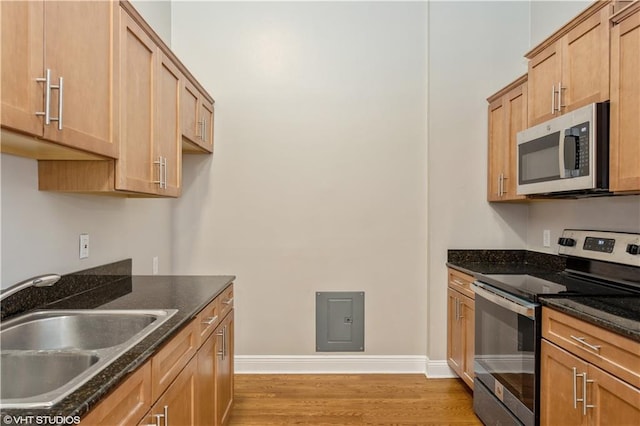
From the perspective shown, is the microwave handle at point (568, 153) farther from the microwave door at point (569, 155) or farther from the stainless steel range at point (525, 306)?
the stainless steel range at point (525, 306)

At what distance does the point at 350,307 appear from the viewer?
11.1ft

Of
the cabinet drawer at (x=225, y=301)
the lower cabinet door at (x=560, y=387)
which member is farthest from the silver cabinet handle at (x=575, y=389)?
the cabinet drawer at (x=225, y=301)

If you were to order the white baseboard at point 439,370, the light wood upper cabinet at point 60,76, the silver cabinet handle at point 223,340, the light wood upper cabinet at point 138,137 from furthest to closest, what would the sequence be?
the white baseboard at point 439,370
the silver cabinet handle at point 223,340
the light wood upper cabinet at point 138,137
the light wood upper cabinet at point 60,76

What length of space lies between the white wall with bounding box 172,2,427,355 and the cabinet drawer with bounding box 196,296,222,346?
1.23m

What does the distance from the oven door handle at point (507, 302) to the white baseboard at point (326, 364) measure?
1121mm

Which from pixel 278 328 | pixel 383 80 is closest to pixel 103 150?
pixel 278 328

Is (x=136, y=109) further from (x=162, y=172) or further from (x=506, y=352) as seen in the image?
(x=506, y=352)

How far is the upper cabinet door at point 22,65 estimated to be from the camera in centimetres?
103

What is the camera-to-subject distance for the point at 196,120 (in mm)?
2863

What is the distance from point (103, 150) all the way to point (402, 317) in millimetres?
2668

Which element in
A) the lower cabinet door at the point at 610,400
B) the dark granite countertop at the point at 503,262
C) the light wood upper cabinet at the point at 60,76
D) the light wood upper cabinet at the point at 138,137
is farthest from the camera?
the dark granite countertop at the point at 503,262

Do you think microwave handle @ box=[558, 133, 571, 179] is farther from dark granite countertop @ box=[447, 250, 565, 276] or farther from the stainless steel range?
dark granite countertop @ box=[447, 250, 565, 276]

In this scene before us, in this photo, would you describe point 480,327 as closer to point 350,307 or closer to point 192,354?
point 350,307

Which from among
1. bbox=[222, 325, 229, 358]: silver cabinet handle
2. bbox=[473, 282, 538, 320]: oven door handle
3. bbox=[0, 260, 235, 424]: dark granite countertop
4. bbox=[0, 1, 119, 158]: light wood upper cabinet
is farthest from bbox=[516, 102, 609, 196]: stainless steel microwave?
bbox=[0, 1, 119, 158]: light wood upper cabinet
